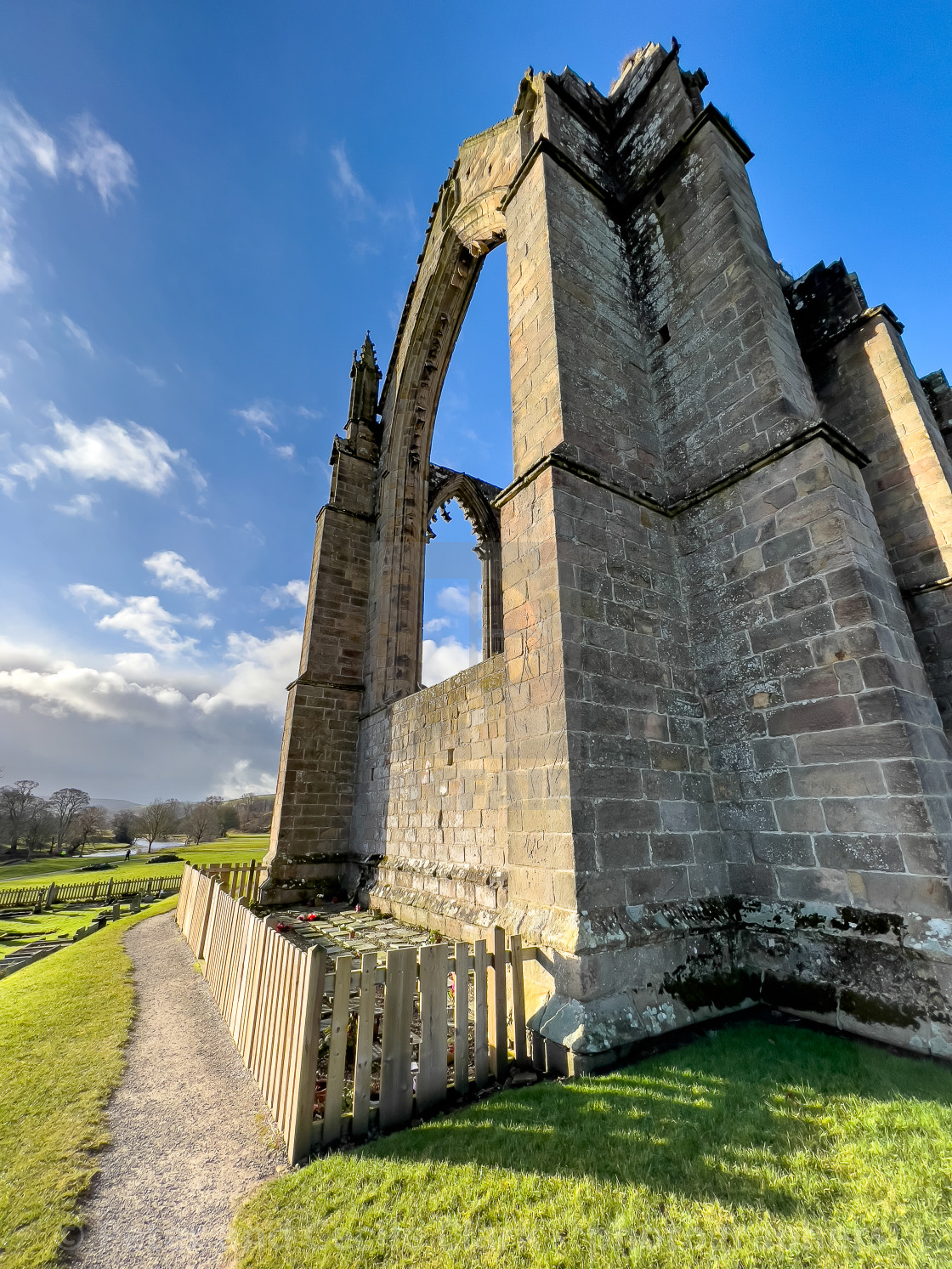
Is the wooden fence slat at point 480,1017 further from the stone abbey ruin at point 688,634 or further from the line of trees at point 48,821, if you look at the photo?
the line of trees at point 48,821

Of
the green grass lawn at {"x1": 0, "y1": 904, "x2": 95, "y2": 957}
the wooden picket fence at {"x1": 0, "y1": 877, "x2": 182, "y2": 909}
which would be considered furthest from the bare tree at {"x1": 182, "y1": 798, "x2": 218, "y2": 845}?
the green grass lawn at {"x1": 0, "y1": 904, "x2": 95, "y2": 957}

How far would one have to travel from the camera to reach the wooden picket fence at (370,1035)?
2523 mm

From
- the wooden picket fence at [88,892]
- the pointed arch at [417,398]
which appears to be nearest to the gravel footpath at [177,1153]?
the pointed arch at [417,398]

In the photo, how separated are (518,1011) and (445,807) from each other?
11.7 ft

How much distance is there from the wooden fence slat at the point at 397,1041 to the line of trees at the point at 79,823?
176 feet

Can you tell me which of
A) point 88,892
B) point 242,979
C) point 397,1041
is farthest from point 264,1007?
point 88,892

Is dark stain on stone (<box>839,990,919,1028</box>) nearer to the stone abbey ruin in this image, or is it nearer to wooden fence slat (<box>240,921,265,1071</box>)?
the stone abbey ruin

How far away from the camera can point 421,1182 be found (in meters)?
2.07

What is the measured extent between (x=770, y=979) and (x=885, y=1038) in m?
0.69

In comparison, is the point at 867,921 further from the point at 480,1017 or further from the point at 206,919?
the point at 206,919

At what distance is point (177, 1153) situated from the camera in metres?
2.56

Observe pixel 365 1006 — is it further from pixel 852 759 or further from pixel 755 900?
pixel 852 759

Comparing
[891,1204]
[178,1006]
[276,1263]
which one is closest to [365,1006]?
[276,1263]

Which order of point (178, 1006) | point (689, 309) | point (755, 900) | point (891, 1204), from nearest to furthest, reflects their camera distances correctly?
1. point (891, 1204)
2. point (755, 900)
3. point (178, 1006)
4. point (689, 309)
